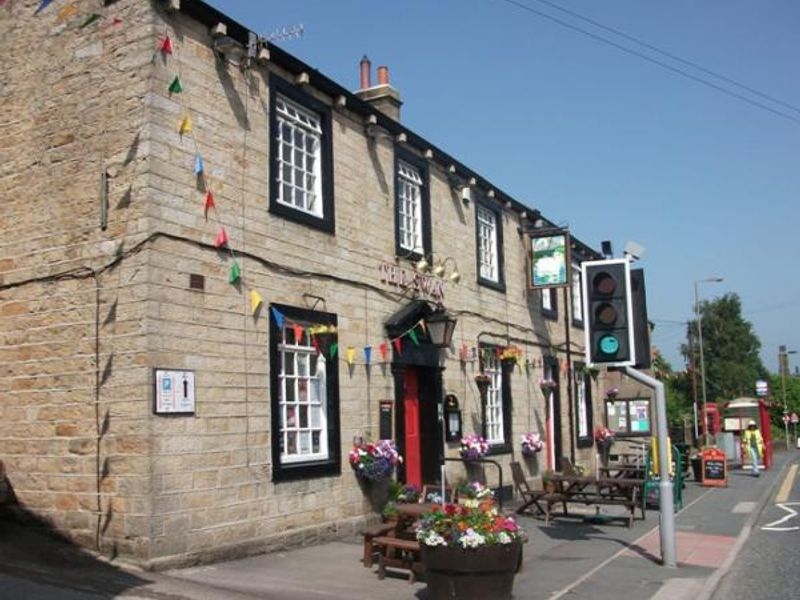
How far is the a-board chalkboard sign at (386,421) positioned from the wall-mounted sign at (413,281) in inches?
70.6

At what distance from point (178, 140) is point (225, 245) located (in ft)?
3.99

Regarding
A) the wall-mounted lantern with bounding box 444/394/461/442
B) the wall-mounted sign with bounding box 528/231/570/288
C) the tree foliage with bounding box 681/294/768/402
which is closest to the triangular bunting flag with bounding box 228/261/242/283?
the wall-mounted lantern with bounding box 444/394/461/442

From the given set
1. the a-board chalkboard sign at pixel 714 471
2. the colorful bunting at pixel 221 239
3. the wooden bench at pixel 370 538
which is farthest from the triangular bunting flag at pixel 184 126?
the a-board chalkboard sign at pixel 714 471

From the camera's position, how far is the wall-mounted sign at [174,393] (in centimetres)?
827

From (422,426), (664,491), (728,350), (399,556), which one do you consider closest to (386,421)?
(422,426)

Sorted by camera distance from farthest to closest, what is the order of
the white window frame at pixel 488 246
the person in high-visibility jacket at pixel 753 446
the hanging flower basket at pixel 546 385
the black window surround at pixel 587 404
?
the person in high-visibility jacket at pixel 753 446, the black window surround at pixel 587 404, the hanging flower basket at pixel 546 385, the white window frame at pixel 488 246

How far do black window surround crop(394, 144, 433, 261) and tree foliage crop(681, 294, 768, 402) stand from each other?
215ft

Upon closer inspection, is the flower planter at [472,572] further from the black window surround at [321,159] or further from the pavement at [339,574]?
the black window surround at [321,159]

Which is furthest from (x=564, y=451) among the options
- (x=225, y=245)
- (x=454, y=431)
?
(x=225, y=245)

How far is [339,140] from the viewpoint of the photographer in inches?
468

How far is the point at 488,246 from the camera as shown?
17.1 m

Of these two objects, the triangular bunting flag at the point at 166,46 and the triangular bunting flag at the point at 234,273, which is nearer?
the triangular bunting flag at the point at 166,46

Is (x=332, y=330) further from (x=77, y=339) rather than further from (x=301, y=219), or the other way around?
(x=77, y=339)

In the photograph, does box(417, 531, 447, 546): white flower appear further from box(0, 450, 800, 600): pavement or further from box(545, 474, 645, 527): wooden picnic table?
box(545, 474, 645, 527): wooden picnic table
